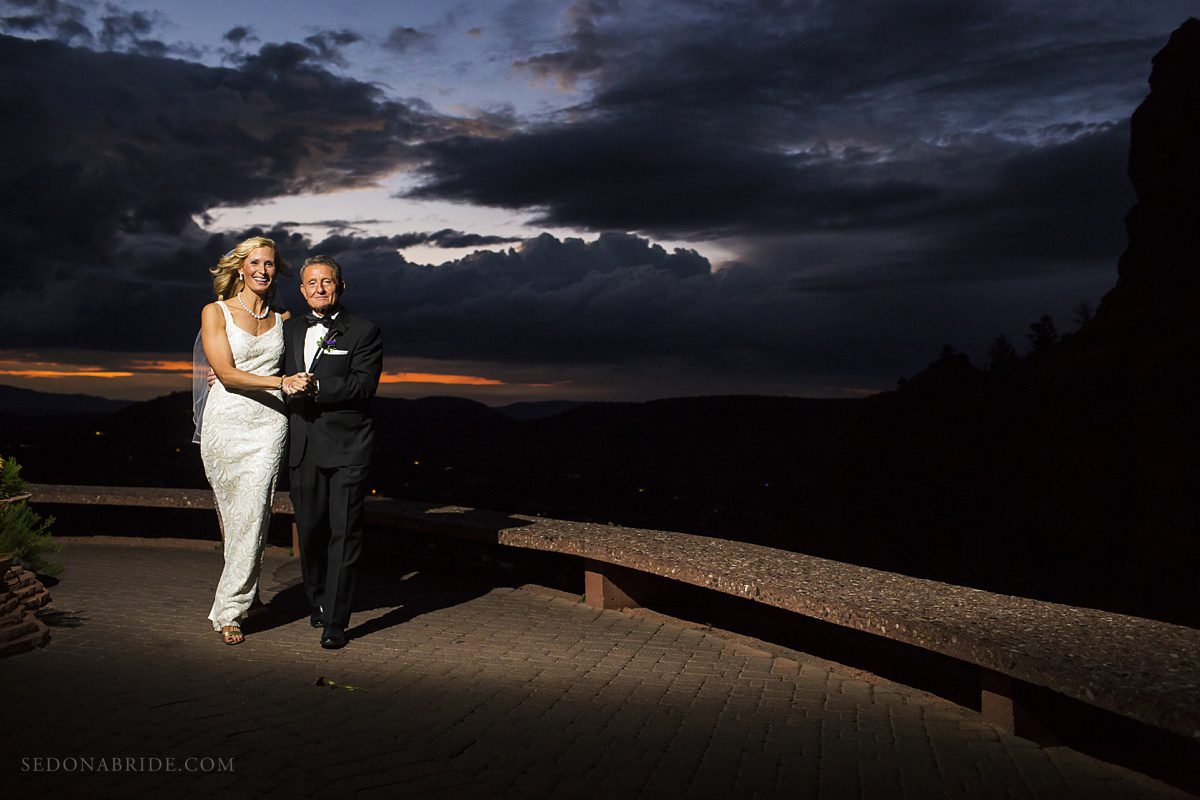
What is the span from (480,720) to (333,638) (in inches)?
64.9

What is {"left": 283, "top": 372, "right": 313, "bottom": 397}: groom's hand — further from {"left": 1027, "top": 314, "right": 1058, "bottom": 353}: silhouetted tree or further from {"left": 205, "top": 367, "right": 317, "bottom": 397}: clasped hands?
{"left": 1027, "top": 314, "right": 1058, "bottom": 353}: silhouetted tree

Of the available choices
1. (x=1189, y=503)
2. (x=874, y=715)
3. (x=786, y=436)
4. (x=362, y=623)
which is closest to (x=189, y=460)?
(x=1189, y=503)

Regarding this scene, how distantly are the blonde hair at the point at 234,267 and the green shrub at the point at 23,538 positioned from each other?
2097mm

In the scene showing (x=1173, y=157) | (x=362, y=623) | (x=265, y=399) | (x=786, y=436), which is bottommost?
(x=786, y=436)

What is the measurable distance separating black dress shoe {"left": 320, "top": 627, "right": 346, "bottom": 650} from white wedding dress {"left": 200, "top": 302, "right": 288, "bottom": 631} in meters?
0.52

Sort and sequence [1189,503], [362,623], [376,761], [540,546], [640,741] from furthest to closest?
[1189,503], [540,546], [362,623], [640,741], [376,761]

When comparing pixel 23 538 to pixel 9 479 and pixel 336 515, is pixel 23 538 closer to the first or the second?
pixel 9 479

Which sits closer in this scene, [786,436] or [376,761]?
[376,761]

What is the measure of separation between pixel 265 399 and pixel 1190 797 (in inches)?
196

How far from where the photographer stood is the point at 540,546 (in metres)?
7.98

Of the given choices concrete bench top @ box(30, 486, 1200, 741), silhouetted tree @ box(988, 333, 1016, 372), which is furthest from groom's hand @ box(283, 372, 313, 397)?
silhouetted tree @ box(988, 333, 1016, 372)

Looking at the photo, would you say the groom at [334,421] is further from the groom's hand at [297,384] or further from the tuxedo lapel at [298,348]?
the groom's hand at [297,384]

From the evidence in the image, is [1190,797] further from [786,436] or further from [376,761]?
[786,436]

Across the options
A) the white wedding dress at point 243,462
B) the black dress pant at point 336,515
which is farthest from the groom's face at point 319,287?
the black dress pant at point 336,515
